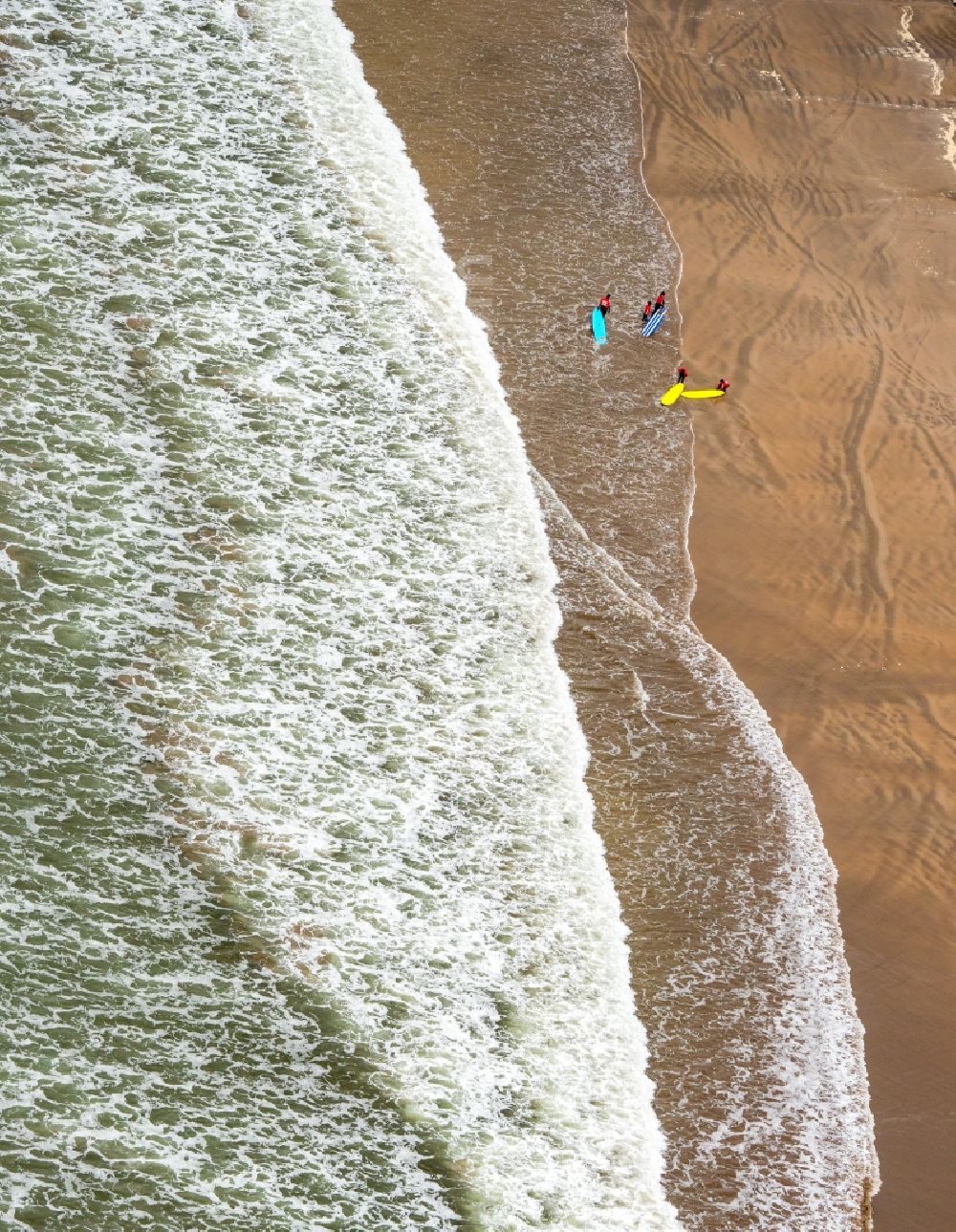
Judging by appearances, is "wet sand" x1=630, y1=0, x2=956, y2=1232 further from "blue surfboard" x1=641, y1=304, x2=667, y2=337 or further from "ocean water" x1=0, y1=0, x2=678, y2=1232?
"ocean water" x1=0, y1=0, x2=678, y2=1232

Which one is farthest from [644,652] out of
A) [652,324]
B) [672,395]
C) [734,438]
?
[652,324]

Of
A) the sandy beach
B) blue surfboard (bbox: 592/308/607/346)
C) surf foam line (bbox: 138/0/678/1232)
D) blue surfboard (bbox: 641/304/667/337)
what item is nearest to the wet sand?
the sandy beach

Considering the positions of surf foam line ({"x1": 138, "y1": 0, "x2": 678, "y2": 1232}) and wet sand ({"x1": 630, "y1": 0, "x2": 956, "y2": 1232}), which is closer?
surf foam line ({"x1": 138, "y1": 0, "x2": 678, "y2": 1232})

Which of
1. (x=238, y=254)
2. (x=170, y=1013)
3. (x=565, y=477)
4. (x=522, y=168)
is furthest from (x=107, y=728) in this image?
(x=522, y=168)

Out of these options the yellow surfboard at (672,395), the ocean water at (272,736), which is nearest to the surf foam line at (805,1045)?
the ocean water at (272,736)

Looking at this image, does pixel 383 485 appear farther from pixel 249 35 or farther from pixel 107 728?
pixel 249 35

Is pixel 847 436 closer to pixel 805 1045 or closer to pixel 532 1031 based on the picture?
pixel 805 1045

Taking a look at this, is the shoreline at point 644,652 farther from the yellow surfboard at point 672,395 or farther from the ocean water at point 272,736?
the ocean water at point 272,736
